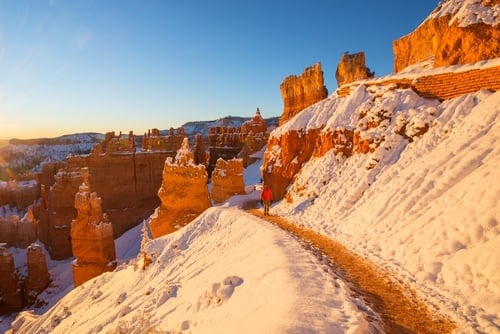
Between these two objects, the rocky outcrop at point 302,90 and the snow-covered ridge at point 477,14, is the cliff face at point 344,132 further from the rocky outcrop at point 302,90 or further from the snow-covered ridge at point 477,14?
the rocky outcrop at point 302,90

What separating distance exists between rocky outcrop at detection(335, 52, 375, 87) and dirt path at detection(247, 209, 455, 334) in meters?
43.7

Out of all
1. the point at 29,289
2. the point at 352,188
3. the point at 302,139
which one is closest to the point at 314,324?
the point at 352,188

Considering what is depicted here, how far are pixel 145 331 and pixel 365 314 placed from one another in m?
6.14

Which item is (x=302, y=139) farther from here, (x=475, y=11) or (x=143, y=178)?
(x=143, y=178)

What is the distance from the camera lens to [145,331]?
9.38 m

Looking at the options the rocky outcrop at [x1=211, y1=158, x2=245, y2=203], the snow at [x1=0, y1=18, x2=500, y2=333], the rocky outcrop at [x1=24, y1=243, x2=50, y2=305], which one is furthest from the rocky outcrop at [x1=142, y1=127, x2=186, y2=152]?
the snow at [x1=0, y1=18, x2=500, y2=333]

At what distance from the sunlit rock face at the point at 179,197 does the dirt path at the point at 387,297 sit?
1243 centimetres

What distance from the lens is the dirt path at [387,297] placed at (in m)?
6.02

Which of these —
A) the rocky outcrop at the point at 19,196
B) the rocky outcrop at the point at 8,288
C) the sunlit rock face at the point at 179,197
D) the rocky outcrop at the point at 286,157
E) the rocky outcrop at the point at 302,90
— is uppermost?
the rocky outcrop at the point at 302,90

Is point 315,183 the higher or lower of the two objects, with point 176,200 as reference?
higher

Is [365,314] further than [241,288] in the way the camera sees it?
No

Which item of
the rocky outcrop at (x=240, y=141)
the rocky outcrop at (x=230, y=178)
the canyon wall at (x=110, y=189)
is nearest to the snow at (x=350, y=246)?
the rocky outcrop at (x=230, y=178)

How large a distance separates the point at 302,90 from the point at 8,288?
161 feet

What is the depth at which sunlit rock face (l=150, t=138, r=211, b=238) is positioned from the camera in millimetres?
21562
